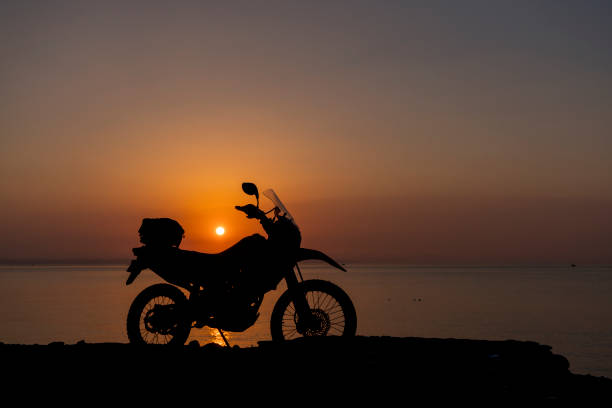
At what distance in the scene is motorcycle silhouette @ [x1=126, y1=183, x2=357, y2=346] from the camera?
8258mm

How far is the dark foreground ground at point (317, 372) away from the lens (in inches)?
248

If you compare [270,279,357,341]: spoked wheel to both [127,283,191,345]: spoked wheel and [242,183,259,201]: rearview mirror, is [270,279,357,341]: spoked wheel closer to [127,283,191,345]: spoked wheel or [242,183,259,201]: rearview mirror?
[127,283,191,345]: spoked wheel

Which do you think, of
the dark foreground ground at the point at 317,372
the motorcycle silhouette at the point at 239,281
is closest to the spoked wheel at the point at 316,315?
the motorcycle silhouette at the point at 239,281

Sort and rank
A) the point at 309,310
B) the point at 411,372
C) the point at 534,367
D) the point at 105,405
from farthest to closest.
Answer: the point at 309,310 → the point at 534,367 → the point at 411,372 → the point at 105,405

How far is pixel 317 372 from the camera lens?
6.82m

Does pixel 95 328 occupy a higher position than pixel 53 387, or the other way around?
pixel 53 387

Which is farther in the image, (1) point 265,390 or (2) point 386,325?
(2) point 386,325

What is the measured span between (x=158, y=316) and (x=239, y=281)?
137cm

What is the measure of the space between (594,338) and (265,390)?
45.5m

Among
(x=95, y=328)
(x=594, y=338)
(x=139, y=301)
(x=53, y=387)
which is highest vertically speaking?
(x=139, y=301)

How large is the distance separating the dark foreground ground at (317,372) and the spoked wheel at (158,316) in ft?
1.05

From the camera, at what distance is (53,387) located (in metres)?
6.47

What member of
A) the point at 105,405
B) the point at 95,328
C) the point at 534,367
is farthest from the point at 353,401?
the point at 95,328

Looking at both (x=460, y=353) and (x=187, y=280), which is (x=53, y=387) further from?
(x=460, y=353)
